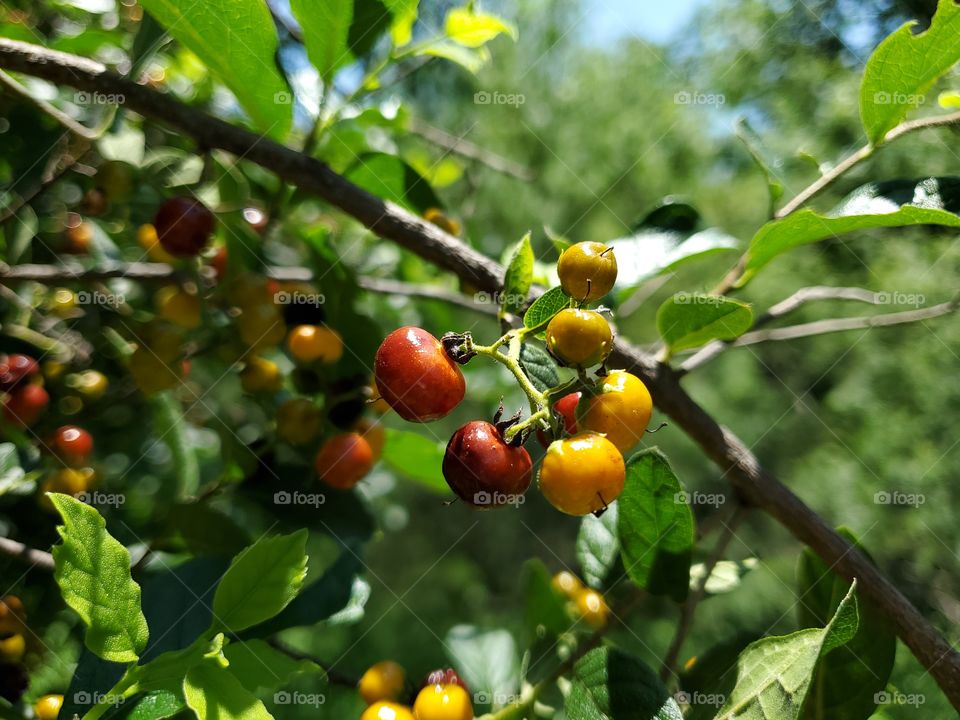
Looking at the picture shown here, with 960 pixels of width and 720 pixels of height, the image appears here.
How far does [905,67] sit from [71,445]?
904 mm

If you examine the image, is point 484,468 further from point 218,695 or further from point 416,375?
point 218,695

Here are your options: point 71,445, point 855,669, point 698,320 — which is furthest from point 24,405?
point 855,669

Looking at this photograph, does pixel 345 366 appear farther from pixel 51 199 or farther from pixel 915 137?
pixel 915 137

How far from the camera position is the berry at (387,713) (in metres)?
0.60

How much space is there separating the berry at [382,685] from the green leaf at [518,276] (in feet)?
1.19

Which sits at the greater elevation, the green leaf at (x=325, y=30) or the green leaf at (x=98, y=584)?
the green leaf at (x=325, y=30)

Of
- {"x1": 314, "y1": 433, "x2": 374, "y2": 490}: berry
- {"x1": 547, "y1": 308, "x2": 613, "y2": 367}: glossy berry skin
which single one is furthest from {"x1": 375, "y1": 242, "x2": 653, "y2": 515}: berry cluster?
{"x1": 314, "y1": 433, "x2": 374, "y2": 490}: berry

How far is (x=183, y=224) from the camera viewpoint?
32.3 inches

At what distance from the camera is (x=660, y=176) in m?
2.69

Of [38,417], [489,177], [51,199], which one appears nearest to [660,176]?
[489,177]

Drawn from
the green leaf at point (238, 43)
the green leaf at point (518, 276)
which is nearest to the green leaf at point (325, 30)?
the green leaf at point (238, 43)

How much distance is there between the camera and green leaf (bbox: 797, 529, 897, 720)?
60 cm

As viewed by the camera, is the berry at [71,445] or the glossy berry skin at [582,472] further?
the berry at [71,445]

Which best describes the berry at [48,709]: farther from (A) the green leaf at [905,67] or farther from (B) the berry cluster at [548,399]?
(A) the green leaf at [905,67]
